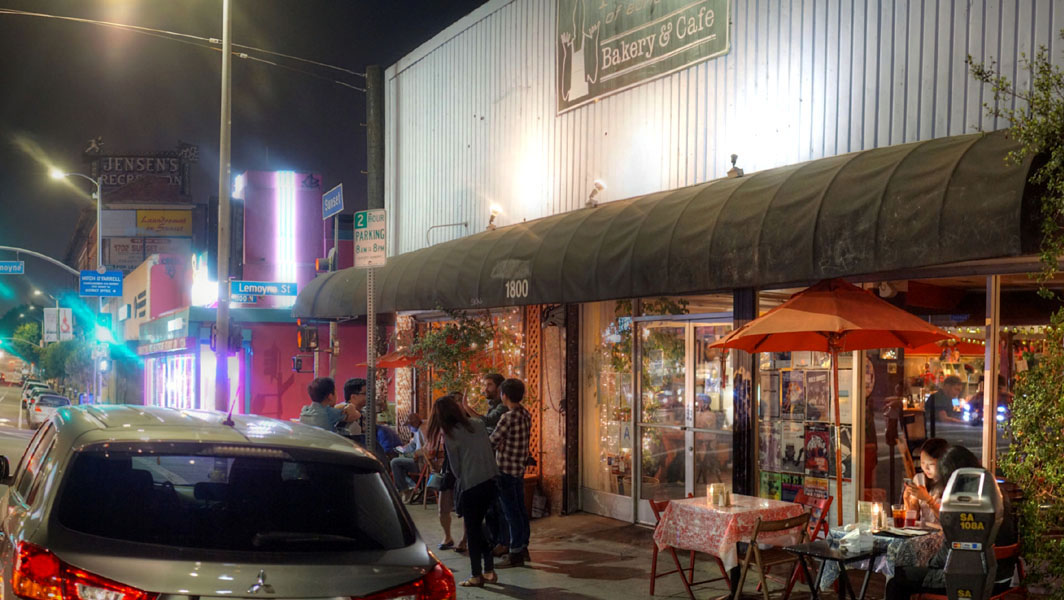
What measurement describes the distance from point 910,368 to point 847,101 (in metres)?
2.56

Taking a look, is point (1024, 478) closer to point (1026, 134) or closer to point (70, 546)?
point (1026, 134)

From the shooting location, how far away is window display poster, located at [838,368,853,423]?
9.36 metres

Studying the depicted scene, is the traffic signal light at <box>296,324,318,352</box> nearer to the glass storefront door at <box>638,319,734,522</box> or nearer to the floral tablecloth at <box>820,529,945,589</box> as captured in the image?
the glass storefront door at <box>638,319,734,522</box>

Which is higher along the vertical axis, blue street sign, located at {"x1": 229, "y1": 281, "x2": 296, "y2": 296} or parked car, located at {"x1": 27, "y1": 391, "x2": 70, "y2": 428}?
blue street sign, located at {"x1": 229, "y1": 281, "x2": 296, "y2": 296}

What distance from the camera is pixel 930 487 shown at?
768 centimetres

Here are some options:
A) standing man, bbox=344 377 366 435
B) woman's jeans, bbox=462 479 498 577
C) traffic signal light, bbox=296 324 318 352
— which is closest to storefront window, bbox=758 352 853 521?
woman's jeans, bbox=462 479 498 577

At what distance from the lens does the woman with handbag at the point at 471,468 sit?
8.80 metres

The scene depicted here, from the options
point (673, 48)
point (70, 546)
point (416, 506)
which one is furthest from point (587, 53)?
point (70, 546)

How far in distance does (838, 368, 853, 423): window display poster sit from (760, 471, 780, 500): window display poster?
963 millimetres

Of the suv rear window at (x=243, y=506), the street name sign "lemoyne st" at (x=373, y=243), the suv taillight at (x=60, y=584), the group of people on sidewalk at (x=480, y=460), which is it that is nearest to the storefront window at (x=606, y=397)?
the group of people on sidewalk at (x=480, y=460)

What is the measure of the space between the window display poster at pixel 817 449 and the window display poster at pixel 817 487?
50 mm

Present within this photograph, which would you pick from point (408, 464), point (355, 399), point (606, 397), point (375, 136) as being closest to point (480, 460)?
point (355, 399)

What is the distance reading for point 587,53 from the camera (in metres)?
12.3

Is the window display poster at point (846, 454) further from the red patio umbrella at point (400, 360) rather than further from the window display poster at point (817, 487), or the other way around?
the red patio umbrella at point (400, 360)
